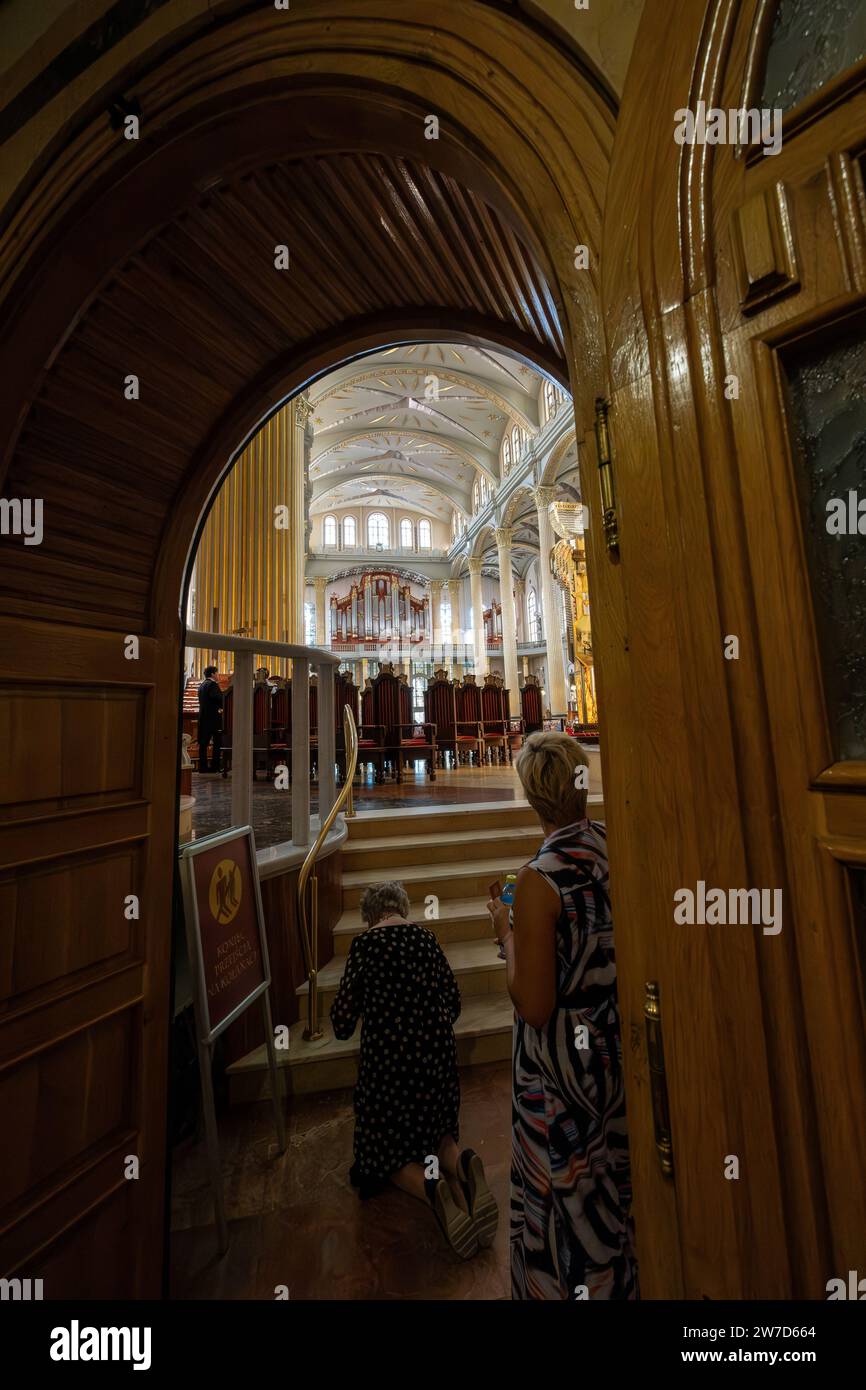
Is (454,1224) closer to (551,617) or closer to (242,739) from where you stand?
(242,739)

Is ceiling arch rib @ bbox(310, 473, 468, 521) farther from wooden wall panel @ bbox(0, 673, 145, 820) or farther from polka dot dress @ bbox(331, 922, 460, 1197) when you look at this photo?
polka dot dress @ bbox(331, 922, 460, 1197)

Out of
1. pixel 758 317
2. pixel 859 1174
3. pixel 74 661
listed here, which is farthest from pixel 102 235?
pixel 859 1174

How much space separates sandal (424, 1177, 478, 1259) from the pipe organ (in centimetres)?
2038

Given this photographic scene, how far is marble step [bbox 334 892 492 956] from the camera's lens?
2.80 meters

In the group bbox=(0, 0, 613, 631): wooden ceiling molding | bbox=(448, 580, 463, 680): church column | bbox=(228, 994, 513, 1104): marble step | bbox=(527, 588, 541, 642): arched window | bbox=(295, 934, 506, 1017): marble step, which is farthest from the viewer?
bbox=(448, 580, 463, 680): church column

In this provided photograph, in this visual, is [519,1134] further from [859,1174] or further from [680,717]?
[680,717]

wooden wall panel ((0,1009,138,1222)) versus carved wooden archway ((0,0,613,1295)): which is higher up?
carved wooden archway ((0,0,613,1295))

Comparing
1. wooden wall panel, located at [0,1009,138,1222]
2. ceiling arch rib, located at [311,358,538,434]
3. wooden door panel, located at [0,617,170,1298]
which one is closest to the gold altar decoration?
wooden door panel, located at [0,617,170,1298]

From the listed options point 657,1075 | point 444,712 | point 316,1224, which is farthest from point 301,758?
point 444,712

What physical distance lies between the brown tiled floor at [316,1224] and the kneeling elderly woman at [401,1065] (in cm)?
12

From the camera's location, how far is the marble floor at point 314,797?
3287mm

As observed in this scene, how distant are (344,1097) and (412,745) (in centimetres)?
465

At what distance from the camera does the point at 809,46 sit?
0.48 meters

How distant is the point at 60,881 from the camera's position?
1.25 m
